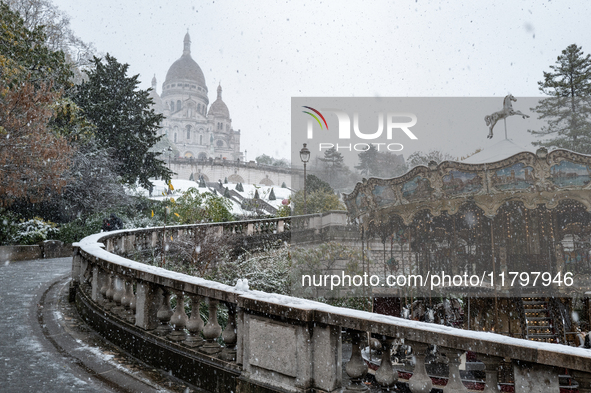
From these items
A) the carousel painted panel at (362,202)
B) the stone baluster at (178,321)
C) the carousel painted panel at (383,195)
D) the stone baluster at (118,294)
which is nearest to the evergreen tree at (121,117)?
the carousel painted panel at (362,202)

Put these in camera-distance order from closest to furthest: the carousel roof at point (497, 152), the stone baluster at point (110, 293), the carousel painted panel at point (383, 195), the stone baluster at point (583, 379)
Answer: the stone baluster at point (583, 379)
the stone baluster at point (110, 293)
the carousel roof at point (497, 152)
the carousel painted panel at point (383, 195)

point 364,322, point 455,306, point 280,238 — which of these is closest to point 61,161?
point 280,238

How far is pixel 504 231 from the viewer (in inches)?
561

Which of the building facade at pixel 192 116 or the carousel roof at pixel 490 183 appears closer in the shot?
the carousel roof at pixel 490 183

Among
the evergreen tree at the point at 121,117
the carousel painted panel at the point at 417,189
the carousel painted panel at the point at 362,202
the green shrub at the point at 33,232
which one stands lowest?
the green shrub at the point at 33,232

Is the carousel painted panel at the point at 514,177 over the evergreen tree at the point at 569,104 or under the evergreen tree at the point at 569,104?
under

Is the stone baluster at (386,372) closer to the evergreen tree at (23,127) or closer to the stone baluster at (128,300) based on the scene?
the stone baluster at (128,300)

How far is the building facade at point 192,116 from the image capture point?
108 m

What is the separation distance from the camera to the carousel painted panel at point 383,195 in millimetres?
13001

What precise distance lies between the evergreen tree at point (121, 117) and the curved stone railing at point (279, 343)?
76.4 ft

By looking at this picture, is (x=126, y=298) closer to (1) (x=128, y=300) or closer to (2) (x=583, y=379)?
(1) (x=128, y=300)

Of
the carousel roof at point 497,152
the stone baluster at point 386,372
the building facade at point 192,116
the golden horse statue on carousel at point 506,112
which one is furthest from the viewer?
the building facade at point 192,116

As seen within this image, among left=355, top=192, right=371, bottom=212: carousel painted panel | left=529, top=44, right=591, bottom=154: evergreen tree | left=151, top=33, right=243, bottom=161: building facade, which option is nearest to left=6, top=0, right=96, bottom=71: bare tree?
left=355, top=192, right=371, bottom=212: carousel painted panel

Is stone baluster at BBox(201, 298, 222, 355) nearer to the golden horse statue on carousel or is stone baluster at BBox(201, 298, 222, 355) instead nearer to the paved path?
the paved path
